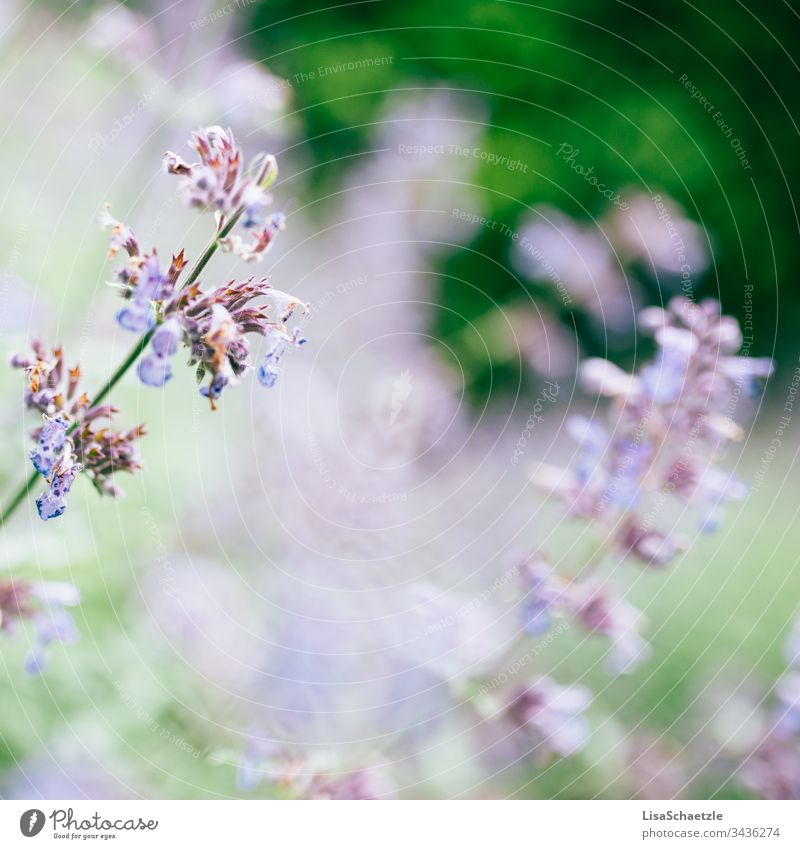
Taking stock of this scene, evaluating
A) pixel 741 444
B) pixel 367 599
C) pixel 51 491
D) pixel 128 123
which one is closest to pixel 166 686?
pixel 367 599

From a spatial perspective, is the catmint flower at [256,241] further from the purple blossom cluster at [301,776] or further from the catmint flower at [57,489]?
the purple blossom cluster at [301,776]

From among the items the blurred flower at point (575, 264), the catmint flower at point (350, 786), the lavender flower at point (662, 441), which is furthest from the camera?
the blurred flower at point (575, 264)

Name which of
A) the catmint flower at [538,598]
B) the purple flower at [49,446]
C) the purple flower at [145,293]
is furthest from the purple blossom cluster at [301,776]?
the purple flower at [145,293]

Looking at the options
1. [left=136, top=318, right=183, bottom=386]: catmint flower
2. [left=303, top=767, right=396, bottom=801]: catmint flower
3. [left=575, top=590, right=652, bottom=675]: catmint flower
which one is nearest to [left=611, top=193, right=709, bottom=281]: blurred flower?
[left=575, top=590, right=652, bottom=675]: catmint flower

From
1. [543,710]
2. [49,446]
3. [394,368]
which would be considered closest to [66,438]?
[49,446]

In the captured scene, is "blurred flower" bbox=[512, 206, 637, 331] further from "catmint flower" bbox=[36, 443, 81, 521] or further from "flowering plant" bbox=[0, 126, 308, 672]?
"catmint flower" bbox=[36, 443, 81, 521]
